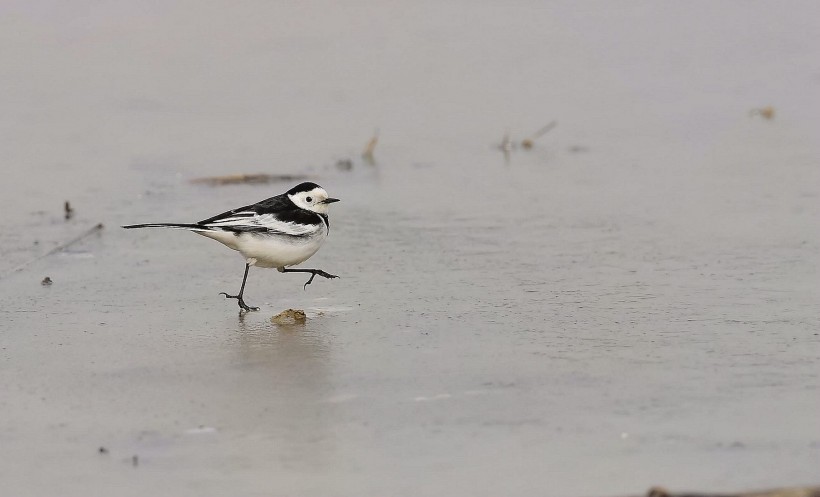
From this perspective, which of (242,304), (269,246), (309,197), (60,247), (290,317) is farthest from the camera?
(60,247)

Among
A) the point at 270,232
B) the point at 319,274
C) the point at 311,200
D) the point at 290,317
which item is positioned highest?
the point at 311,200

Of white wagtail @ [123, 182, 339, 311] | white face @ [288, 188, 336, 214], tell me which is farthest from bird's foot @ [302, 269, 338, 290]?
white face @ [288, 188, 336, 214]

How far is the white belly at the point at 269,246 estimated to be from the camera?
8.28 metres

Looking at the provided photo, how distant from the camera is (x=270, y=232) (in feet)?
27.3

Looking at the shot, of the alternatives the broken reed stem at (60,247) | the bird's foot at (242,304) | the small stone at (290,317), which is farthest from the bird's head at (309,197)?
the broken reed stem at (60,247)

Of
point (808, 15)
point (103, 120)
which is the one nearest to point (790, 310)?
point (103, 120)

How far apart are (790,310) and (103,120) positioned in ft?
24.5

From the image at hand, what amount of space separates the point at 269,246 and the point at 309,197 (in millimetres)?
578

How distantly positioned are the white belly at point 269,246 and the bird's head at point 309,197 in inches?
12.3

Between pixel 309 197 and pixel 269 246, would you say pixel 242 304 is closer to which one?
pixel 269 246

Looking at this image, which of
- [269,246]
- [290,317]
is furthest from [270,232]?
[290,317]

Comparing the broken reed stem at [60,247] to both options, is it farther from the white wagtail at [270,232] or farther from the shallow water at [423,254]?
the white wagtail at [270,232]

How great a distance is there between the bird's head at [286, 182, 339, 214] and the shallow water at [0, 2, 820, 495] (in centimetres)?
40

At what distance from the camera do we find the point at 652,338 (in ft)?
22.8
